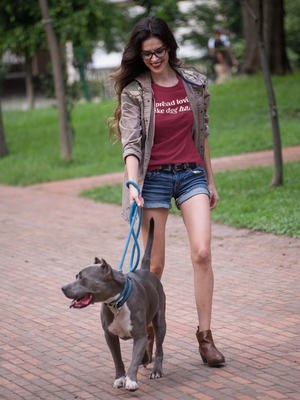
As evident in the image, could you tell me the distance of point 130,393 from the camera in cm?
354

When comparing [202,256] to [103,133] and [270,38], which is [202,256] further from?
[270,38]

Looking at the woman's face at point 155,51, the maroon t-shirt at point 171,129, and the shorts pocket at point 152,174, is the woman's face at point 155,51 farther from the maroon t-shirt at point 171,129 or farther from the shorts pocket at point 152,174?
the shorts pocket at point 152,174

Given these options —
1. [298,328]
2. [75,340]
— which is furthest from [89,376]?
[298,328]

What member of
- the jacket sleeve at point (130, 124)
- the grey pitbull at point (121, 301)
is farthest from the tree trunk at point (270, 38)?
the grey pitbull at point (121, 301)

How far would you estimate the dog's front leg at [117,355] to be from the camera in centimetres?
350

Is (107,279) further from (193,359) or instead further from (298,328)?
(298,328)

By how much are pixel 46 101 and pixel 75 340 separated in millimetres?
28933

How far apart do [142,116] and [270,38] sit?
59.6 feet

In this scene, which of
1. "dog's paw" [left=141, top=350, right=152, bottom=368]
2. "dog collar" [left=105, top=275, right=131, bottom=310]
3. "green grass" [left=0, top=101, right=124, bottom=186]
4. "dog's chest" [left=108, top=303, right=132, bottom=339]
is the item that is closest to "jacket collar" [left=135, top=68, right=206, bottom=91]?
"dog collar" [left=105, top=275, right=131, bottom=310]

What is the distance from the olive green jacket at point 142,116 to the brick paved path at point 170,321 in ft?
3.87

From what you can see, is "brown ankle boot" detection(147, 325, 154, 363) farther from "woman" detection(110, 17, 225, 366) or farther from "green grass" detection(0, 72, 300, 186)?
"green grass" detection(0, 72, 300, 186)

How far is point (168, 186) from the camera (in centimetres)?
392

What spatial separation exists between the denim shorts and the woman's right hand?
249 millimetres

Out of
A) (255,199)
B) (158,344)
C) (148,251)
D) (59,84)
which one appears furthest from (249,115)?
(158,344)
